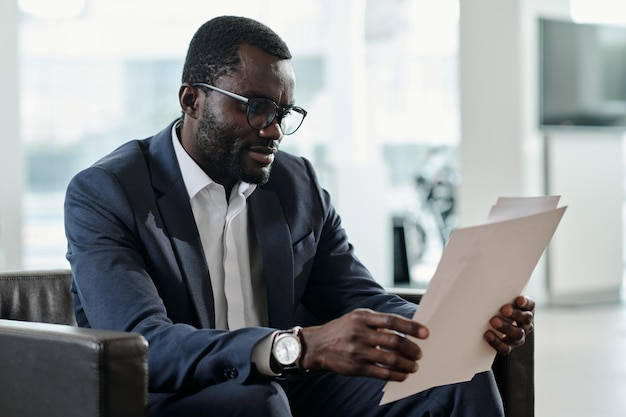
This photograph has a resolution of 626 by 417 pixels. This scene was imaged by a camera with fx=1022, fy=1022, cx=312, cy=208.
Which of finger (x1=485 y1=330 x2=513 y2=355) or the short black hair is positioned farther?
the short black hair

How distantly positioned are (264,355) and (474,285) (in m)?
0.34

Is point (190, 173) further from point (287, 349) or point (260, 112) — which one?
point (287, 349)

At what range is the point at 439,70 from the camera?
11.9 m

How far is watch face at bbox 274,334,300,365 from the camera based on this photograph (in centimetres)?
156

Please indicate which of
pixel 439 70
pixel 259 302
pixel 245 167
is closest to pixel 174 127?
pixel 245 167

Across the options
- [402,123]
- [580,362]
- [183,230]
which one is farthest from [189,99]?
[402,123]

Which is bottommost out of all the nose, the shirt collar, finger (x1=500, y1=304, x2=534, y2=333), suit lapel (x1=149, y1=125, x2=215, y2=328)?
finger (x1=500, y1=304, x2=534, y2=333)

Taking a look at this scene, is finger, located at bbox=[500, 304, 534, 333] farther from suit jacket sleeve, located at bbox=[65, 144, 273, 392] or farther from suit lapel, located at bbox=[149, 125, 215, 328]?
suit lapel, located at bbox=[149, 125, 215, 328]

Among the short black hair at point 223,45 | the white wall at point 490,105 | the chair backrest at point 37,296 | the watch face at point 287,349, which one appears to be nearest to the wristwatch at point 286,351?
the watch face at point 287,349

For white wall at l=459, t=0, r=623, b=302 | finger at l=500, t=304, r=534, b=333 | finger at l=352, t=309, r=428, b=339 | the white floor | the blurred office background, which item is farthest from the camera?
white wall at l=459, t=0, r=623, b=302

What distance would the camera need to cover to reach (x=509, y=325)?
1.71 metres

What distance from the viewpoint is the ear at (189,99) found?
→ 80.6 inches

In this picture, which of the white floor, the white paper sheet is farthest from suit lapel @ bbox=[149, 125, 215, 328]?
the white floor

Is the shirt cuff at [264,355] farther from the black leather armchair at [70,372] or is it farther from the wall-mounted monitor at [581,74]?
the wall-mounted monitor at [581,74]
